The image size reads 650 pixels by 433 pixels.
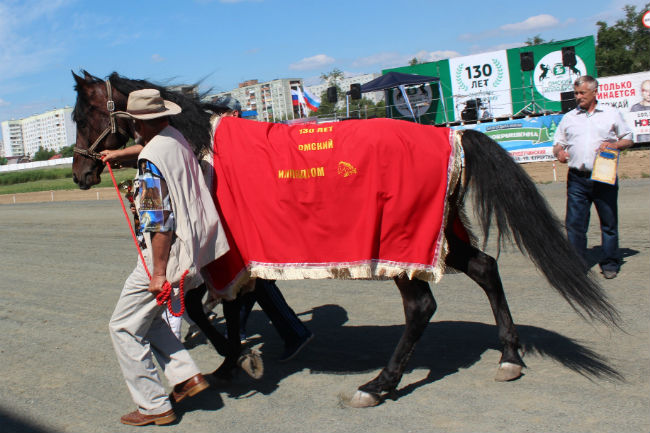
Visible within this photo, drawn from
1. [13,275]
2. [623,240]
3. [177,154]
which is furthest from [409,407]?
[13,275]

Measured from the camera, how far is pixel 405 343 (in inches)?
148

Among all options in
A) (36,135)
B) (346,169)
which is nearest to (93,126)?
(346,169)

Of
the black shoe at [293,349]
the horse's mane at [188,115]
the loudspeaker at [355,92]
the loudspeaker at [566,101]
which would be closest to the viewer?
the horse's mane at [188,115]

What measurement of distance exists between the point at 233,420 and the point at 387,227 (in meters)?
1.46

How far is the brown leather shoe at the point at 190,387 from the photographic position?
3.66 meters

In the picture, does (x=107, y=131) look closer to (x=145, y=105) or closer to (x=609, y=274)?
(x=145, y=105)

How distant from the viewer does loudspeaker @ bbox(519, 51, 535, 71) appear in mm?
22438

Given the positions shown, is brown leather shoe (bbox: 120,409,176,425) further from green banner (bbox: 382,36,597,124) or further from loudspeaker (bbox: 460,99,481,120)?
green banner (bbox: 382,36,597,124)

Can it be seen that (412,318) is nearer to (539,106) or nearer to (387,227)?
(387,227)

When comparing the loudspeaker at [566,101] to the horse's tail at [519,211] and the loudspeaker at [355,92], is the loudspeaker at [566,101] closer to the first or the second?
the loudspeaker at [355,92]

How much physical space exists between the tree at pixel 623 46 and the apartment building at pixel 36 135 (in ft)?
455

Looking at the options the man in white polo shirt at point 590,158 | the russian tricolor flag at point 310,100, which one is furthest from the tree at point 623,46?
the man in white polo shirt at point 590,158

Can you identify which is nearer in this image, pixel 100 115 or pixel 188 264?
pixel 188 264

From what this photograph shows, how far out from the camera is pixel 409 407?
11.7 feet
